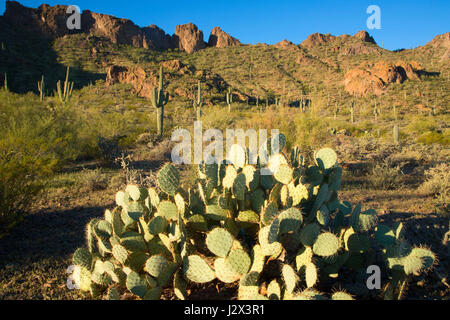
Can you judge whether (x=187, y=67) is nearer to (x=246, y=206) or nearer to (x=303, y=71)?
(x=303, y=71)

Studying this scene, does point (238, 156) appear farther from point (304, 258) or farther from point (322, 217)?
point (304, 258)

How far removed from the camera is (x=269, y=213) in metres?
2.26

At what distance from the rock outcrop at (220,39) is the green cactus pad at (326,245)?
76.0 m

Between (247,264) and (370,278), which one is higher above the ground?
(247,264)

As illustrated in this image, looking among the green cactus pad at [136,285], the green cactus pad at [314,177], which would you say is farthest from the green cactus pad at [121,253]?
the green cactus pad at [314,177]

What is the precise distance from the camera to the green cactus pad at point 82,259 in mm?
2695

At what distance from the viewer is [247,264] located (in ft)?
6.78

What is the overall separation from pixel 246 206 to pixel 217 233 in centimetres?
75

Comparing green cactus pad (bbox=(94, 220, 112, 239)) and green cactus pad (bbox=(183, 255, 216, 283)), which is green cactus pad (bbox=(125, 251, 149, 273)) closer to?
green cactus pad (bbox=(94, 220, 112, 239))

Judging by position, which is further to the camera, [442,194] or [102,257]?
[442,194]

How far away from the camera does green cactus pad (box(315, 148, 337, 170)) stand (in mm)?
3064

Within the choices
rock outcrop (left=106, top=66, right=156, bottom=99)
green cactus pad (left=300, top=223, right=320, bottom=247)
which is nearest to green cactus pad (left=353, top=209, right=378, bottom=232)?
green cactus pad (left=300, top=223, right=320, bottom=247)
